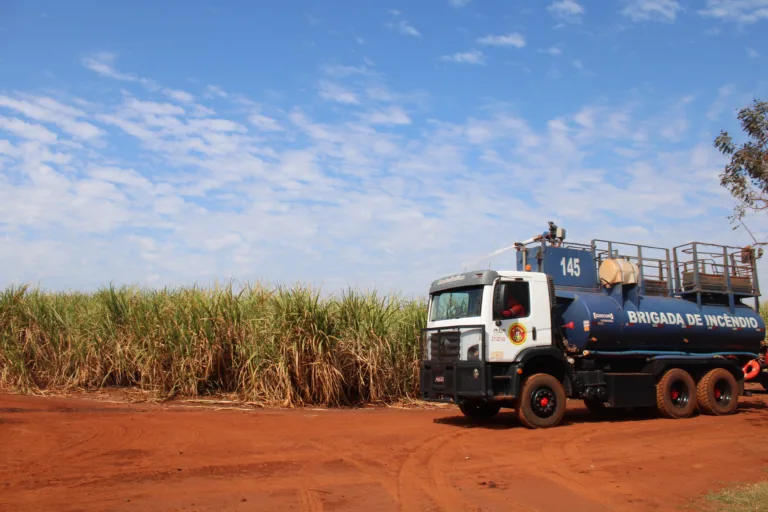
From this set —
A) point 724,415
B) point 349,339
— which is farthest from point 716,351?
point 349,339

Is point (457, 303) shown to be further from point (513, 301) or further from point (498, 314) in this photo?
point (513, 301)

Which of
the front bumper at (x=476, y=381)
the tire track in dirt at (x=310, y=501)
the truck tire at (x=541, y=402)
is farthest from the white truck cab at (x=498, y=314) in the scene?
the tire track in dirt at (x=310, y=501)

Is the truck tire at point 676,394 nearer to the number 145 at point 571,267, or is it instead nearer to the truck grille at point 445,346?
the number 145 at point 571,267

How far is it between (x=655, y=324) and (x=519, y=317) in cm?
357

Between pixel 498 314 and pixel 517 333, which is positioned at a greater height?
pixel 498 314

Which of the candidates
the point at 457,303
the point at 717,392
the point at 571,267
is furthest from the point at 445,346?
the point at 717,392

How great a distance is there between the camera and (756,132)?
11664 millimetres

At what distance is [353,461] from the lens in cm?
873

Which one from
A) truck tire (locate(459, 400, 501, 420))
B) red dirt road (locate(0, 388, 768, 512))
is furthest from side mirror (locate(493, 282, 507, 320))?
truck tire (locate(459, 400, 501, 420))

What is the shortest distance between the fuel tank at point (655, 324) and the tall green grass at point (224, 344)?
4.50 meters

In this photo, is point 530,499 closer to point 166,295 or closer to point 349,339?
point 349,339

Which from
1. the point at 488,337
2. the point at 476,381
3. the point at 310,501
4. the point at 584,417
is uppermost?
the point at 488,337

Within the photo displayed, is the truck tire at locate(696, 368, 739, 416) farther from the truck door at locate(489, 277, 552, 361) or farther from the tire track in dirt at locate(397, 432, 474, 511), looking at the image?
the tire track in dirt at locate(397, 432, 474, 511)

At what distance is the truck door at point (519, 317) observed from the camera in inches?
465
